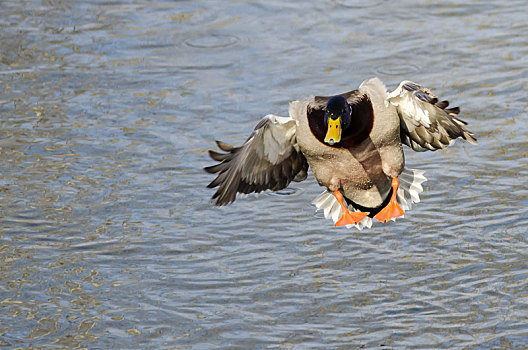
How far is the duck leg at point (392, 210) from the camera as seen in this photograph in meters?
6.39

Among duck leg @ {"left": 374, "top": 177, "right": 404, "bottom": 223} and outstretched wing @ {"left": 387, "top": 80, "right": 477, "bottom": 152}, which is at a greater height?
outstretched wing @ {"left": 387, "top": 80, "right": 477, "bottom": 152}

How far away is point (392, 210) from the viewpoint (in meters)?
6.44

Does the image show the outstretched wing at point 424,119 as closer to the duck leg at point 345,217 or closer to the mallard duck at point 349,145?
the mallard duck at point 349,145

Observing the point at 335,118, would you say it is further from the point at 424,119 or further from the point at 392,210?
the point at 392,210

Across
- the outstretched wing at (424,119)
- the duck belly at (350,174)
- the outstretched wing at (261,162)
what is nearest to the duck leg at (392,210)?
the duck belly at (350,174)

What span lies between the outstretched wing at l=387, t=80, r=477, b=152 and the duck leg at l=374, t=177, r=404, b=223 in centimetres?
33

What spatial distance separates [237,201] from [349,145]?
1.55 m

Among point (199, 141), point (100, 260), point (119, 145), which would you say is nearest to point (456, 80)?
point (199, 141)

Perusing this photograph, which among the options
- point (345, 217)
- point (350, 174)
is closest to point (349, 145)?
point (350, 174)

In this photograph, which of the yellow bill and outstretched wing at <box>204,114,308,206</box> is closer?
→ the yellow bill

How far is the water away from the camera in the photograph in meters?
5.84

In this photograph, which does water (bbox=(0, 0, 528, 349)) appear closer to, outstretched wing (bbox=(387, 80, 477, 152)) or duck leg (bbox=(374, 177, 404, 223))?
duck leg (bbox=(374, 177, 404, 223))

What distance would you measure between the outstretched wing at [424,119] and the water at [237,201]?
0.66 m

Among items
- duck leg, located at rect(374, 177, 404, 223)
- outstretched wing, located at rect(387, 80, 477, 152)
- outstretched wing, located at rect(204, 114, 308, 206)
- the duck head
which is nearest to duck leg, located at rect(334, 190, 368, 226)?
duck leg, located at rect(374, 177, 404, 223)
